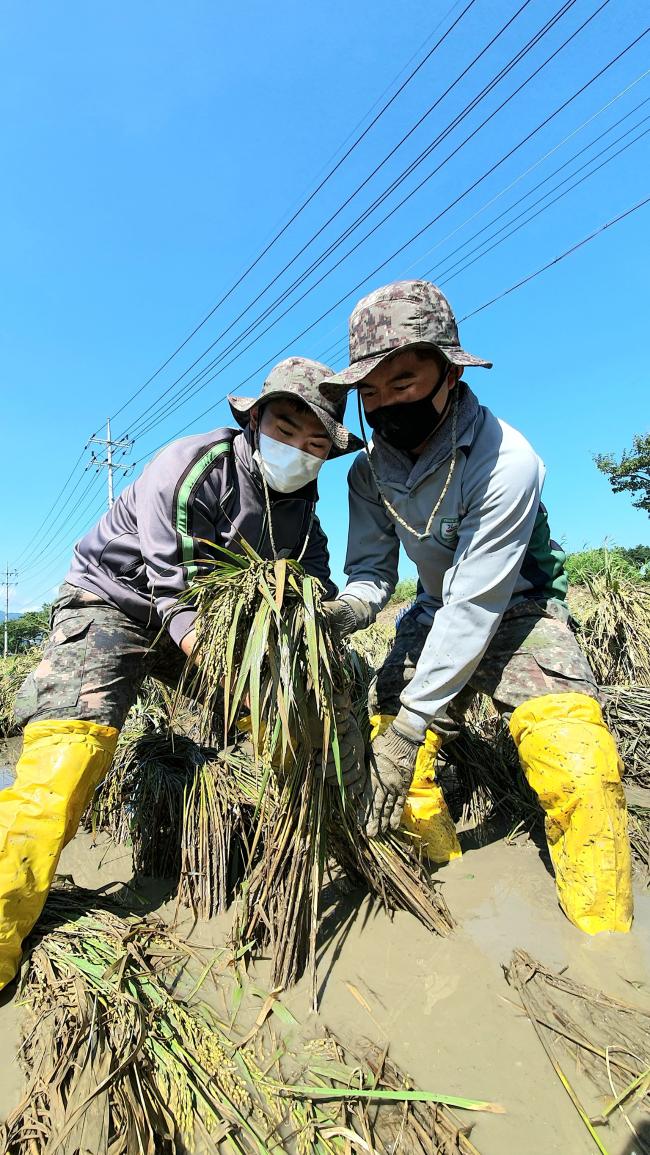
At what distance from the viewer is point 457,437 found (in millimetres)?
2260

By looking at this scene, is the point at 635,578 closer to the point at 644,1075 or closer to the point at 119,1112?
the point at 644,1075

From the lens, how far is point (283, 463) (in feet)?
7.84

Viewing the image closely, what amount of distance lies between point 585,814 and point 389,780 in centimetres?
62

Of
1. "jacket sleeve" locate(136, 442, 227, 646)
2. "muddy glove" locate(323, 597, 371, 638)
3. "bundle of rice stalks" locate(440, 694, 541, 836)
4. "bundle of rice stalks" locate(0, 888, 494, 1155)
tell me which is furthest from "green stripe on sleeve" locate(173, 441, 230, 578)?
"bundle of rice stalks" locate(440, 694, 541, 836)

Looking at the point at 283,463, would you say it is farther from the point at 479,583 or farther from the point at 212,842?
the point at 212,842

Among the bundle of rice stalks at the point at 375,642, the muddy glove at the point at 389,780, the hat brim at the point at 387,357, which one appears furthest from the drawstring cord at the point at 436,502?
the bundle of rice stalks at the point at 375,642

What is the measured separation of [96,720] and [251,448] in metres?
1.19

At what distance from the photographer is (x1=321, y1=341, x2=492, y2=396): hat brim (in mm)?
2078

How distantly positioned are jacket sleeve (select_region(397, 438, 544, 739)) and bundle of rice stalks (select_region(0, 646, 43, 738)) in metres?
5.99

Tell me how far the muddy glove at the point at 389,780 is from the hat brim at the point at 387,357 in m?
1.24

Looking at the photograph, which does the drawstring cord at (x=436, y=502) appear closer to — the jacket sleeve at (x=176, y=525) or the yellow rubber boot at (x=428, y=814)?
the jacket sleeve at (x=176, y=525)

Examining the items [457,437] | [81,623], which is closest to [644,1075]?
[457,437]

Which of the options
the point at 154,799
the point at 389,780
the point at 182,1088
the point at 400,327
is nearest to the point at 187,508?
the point at 400,327

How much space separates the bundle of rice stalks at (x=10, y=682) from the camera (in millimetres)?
7574
